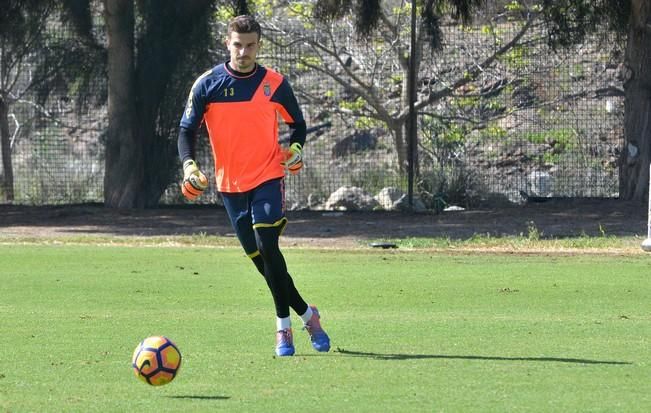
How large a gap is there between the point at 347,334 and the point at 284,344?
99 centimetres

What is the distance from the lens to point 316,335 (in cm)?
824

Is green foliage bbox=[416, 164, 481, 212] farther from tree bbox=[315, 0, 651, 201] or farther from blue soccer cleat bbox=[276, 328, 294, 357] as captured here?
blue soccer cleat bbox=[276, 328, 294, 357]

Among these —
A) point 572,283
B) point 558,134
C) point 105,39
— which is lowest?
point 572,283

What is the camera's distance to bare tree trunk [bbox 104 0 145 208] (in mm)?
21438

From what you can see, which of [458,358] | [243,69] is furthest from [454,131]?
[458,358]

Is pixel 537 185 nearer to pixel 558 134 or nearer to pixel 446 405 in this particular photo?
pixel 558 134

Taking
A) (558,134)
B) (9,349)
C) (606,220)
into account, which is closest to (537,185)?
(558,134)

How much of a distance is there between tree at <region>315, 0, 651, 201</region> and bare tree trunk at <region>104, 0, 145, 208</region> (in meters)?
3.44

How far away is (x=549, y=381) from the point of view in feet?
22.3

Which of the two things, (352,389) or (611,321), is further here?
(611,321)

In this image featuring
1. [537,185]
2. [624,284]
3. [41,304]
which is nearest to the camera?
[41,304]

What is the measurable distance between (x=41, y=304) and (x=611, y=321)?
487cm

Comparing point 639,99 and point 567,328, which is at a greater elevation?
point 639,99

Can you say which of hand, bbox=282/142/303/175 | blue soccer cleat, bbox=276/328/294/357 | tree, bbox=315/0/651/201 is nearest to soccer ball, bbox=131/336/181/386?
blue soccer cleat, bbox=276/328/294/357
